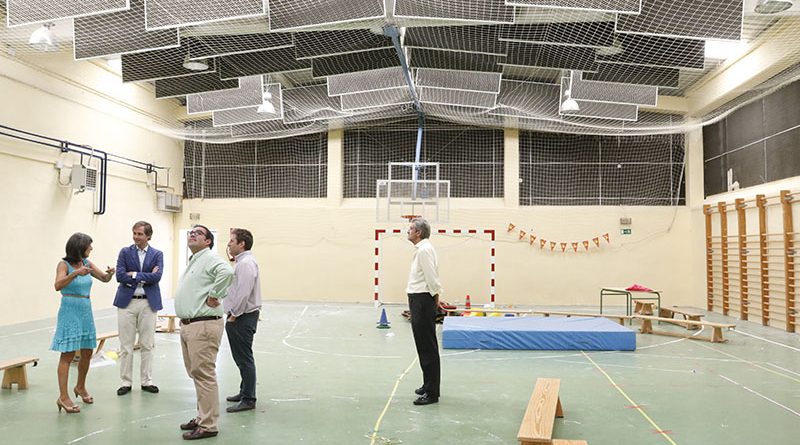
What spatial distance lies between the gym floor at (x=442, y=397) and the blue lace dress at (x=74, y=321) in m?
0.51

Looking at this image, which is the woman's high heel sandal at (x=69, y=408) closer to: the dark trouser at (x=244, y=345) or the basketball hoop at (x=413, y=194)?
the dark trouser at (x=244, y=345)

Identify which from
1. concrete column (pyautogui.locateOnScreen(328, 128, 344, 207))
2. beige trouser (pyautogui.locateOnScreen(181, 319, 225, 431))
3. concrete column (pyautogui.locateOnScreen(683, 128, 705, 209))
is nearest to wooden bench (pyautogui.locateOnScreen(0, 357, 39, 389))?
beige trouser (pyautogui.locateOnScreen(181, 319, 225, 431))

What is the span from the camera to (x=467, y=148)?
14.5 meters

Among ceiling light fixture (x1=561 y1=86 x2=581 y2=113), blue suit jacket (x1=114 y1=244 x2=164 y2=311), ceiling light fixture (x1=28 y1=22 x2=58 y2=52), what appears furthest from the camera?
ceiling light fixture (x1=561 y1=86 x2=581 y2=113)

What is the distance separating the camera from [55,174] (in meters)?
10.5

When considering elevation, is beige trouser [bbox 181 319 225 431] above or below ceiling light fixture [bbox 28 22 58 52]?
below

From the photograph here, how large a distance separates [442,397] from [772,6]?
20.0 ft

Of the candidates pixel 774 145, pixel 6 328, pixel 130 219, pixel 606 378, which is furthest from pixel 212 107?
pixel 774 145

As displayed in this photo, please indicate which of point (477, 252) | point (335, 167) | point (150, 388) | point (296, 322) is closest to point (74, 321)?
point (150, 388)

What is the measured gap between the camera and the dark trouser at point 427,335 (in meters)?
4.70

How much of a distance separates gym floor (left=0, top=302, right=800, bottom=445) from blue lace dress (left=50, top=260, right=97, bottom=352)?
511mm

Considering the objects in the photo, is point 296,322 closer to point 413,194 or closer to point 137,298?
point 413,194

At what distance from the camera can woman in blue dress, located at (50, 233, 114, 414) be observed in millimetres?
4344

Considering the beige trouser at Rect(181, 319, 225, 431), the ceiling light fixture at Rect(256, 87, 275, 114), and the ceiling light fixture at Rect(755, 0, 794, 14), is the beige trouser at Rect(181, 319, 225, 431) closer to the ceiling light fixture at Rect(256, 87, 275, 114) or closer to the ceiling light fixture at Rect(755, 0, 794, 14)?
the ceiling light fixture at Rect(755, 0, 794, 14)
